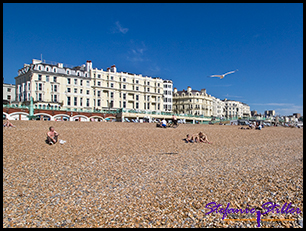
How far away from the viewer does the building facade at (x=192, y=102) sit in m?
83.8

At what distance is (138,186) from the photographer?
7.48 m

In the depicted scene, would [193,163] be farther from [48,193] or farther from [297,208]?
[48,193]

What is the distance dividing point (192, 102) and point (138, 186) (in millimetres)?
78026

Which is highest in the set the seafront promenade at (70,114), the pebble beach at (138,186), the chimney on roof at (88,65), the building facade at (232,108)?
the chimney on roof at (88,65)

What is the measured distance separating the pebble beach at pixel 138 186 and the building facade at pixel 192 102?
71.7 metres

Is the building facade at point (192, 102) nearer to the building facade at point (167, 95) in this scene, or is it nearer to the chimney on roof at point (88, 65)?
the building facade at point (167, 95)

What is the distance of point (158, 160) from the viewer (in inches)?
429

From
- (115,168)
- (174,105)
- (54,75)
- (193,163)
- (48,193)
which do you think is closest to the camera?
(48,193)

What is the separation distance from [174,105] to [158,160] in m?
78.5

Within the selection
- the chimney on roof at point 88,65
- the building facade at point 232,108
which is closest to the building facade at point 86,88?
the chimney on roof at point 88,65

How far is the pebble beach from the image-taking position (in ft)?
18.1

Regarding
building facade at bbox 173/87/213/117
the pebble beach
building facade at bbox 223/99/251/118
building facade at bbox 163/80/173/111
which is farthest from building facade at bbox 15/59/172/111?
building facade at bbox 223/99/251/118

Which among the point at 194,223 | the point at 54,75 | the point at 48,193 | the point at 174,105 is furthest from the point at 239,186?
the point at 174,105

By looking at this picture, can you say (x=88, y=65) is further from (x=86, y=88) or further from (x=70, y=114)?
(x=70, y=114)
